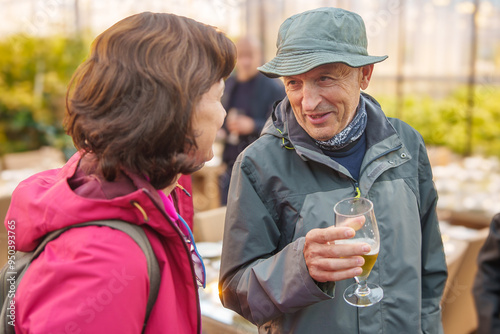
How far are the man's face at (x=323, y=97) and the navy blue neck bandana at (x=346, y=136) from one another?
16 mm

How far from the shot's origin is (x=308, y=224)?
1.25 meters

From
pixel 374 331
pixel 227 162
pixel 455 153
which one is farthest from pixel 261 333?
pixel 455 153

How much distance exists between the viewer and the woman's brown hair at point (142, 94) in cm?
91

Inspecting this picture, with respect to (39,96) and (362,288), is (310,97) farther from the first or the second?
(39,96)

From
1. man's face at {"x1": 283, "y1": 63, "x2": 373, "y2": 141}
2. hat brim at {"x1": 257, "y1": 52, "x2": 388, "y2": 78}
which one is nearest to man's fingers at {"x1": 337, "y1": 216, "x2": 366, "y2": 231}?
man's face at {"x1": 283, "y1": 63, "x2": 373, "y2": 141}

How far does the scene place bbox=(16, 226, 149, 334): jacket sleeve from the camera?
79 cm

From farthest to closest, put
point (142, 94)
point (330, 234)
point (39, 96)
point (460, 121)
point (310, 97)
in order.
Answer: point (39, 96)
point (460, 121)
point (310, 97)
point (330, 234)
point (142, 94)

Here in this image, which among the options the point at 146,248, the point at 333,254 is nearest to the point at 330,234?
the point at 333,254

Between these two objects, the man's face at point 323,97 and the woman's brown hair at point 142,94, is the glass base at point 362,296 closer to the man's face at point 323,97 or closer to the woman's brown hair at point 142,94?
the man's face at point 323,97

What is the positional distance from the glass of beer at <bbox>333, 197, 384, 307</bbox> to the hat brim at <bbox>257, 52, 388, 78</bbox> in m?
0.36

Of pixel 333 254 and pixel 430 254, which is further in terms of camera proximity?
pixel 430 254

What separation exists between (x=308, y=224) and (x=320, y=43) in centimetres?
49

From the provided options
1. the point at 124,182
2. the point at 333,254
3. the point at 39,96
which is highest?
the point at 124,182

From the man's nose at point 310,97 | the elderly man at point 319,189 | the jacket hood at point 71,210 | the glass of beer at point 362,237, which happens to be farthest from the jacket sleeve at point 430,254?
the jacket hood at point 71,210
